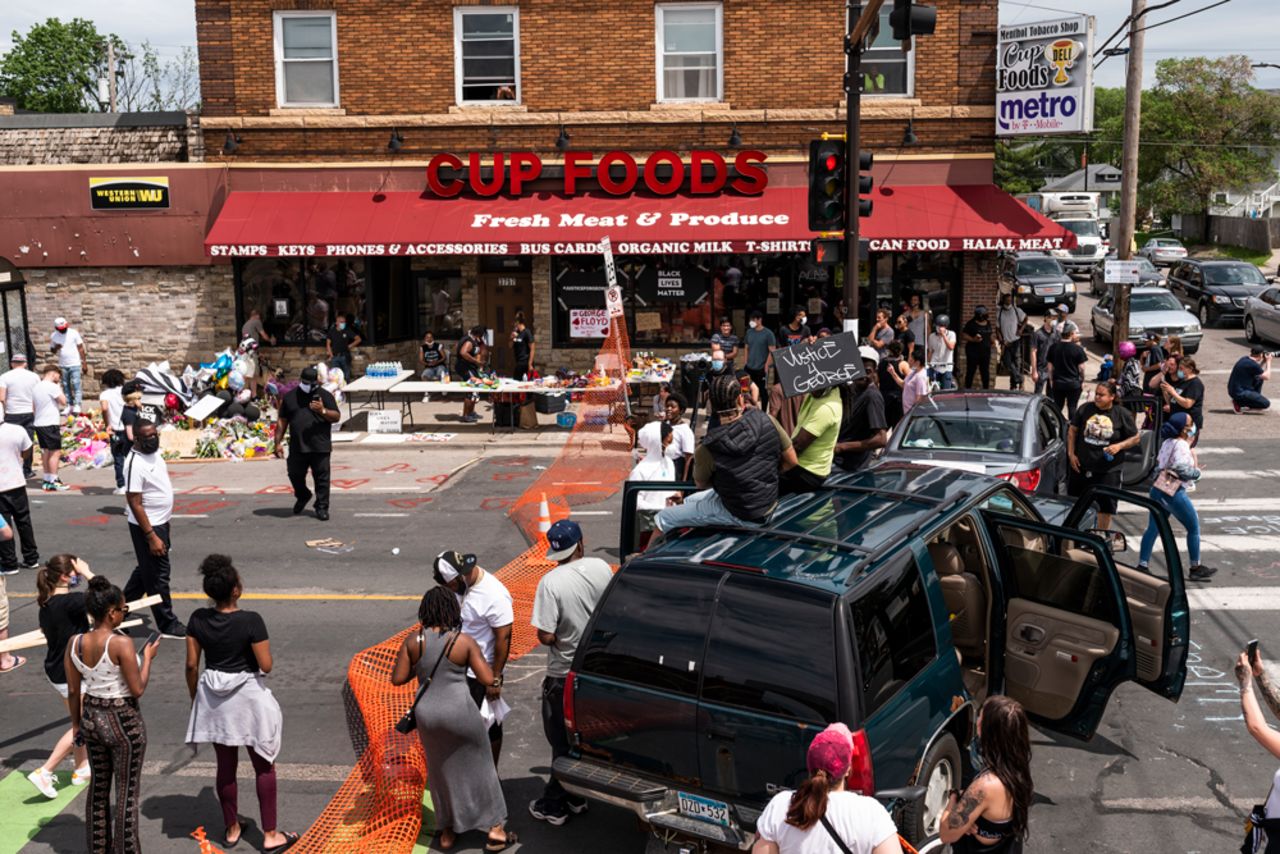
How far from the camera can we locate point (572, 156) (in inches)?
915

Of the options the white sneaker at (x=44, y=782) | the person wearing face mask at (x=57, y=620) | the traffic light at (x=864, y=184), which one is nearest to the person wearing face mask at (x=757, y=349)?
the traffic light at (x=864, y=184)

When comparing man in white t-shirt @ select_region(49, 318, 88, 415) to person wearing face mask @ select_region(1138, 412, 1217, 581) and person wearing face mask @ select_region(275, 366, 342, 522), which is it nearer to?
person wearing face mask @ select_region(275, 366, 342, 522)

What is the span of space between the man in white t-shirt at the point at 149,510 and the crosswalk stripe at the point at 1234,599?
28.7 feet

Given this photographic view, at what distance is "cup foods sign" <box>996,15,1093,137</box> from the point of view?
71.5 feet

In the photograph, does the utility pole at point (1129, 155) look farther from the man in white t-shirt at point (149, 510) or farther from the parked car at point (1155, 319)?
the man in white t-shirt at point (149, 510)

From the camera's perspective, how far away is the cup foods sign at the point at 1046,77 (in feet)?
71.5

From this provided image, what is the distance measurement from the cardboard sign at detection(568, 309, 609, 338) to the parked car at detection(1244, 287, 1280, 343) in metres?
15.9

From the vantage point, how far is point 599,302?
24250 mm

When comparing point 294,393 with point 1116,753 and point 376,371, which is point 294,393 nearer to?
point 376,371

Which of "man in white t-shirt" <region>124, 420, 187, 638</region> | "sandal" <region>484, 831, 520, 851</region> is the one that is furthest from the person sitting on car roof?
"man in white t-shirt" <region>124, 420, 187, 638</region>

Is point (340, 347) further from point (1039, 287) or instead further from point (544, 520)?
point (1039, 287)

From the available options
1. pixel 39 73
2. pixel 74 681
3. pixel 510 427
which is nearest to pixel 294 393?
pixel 510 427

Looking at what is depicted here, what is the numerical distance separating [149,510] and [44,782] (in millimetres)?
3180

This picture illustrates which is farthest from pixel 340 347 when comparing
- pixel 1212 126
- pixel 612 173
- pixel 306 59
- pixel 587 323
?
pixel 1212 126
